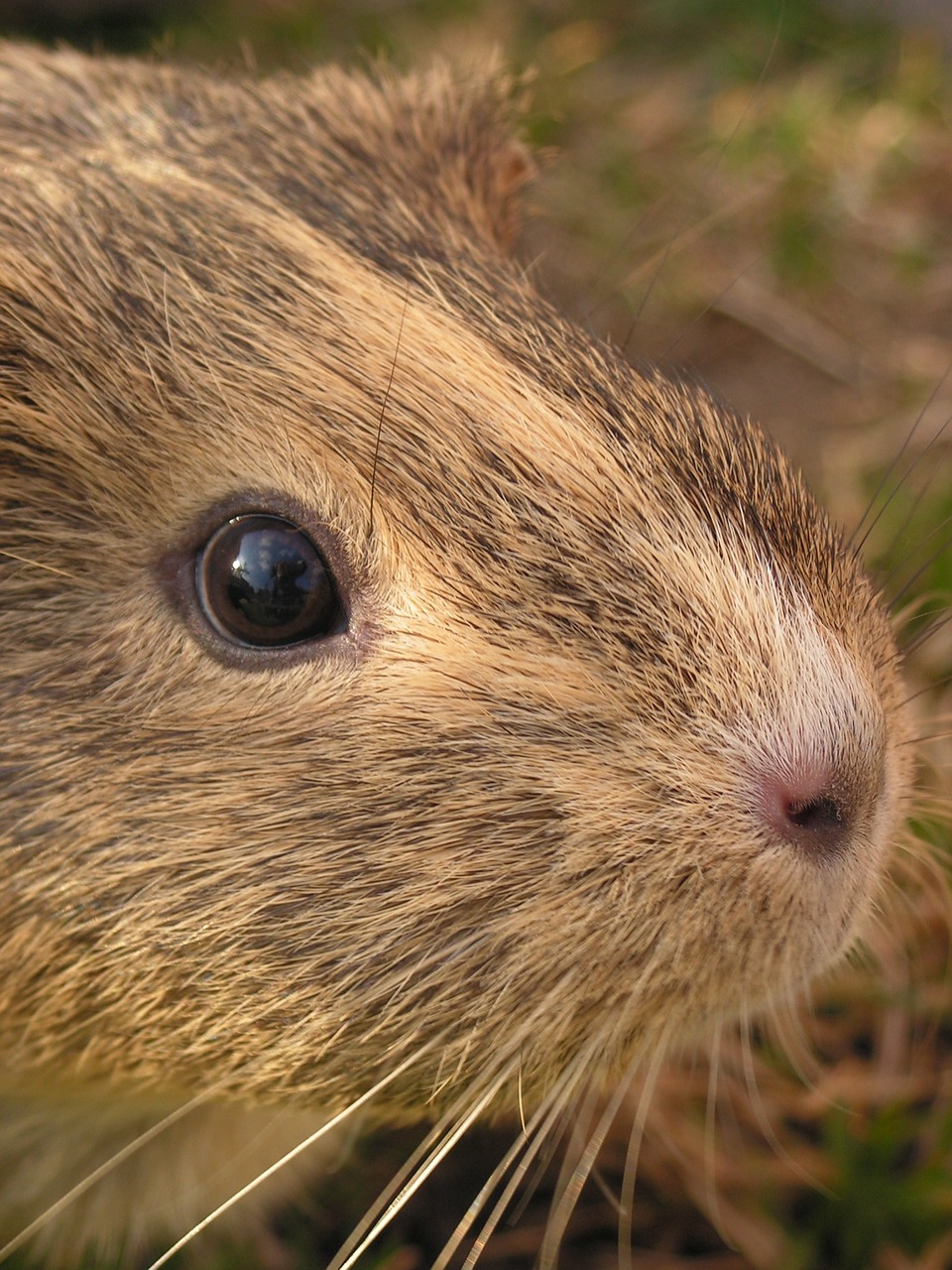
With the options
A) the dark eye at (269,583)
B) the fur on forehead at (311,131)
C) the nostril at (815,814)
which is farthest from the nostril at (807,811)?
the fur on forehead at (311,131)

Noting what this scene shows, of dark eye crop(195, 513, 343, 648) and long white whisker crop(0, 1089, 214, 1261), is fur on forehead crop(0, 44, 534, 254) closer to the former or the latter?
dark eye crop(195, 513, 343, 648)

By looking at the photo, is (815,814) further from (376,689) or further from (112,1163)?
(112,1163)

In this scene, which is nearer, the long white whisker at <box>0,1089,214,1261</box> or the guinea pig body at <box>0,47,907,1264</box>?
the guinea pig body at <box>0,47,907,1264</box>

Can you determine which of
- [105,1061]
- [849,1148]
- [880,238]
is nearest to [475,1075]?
[105,1061]

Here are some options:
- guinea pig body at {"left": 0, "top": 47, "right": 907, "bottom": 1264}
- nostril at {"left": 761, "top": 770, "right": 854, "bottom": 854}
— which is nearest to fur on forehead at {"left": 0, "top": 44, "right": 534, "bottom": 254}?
guinea pig body at {"left": 0, "top": 47, "right": 907, "bottom": 1264}

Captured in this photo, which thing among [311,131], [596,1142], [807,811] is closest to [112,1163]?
[596,1142]

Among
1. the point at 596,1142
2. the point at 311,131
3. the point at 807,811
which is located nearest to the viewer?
the point at 807,811

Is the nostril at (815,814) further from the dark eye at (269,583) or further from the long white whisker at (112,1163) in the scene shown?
the long white whisker at (112,1163)
